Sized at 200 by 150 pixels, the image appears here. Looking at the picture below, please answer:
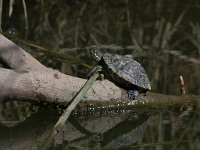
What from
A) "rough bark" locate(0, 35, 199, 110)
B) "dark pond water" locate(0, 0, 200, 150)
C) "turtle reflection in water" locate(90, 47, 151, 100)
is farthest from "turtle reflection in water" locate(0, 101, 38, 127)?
"turtle reflection in water" locate(90, 47, 151, 100)

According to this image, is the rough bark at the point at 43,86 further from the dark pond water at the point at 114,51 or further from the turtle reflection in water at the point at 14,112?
the turtle reflection in water at the point at 14,112

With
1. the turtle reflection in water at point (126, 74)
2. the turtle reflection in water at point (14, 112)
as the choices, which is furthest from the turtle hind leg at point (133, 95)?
the turtle reflection in water at point (14, 112)

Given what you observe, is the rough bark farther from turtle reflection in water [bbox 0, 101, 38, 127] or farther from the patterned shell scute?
turtle reflection in water [bbox 0, 101, 38, 127]

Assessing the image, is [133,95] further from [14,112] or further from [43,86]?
[14,112]

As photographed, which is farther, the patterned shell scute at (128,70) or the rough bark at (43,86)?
the patterned shell scute at (128,70)

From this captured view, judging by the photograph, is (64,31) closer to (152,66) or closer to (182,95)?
(152,66)

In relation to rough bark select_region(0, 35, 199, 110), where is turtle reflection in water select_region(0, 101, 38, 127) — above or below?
below

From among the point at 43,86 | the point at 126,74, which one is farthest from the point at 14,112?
the point at 126,74
